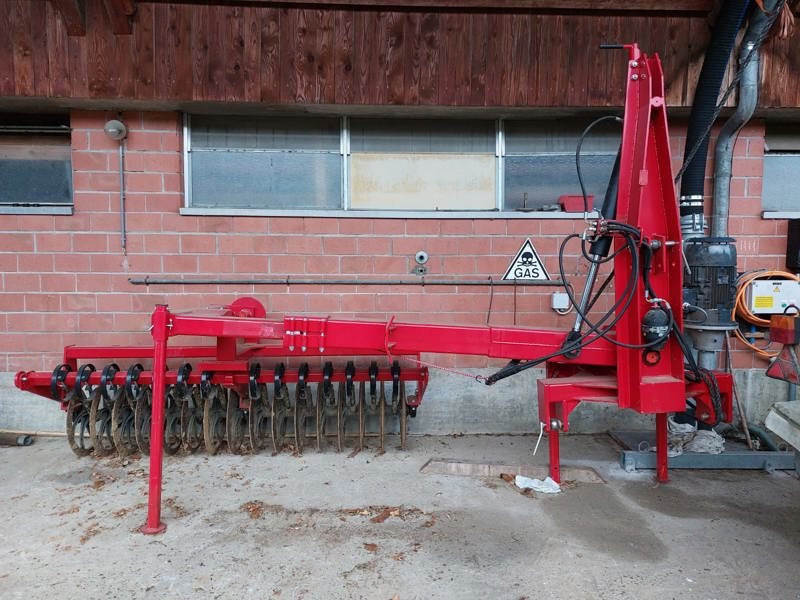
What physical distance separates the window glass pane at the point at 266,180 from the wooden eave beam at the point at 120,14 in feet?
3.36

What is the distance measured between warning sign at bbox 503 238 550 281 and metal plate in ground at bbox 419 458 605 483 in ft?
5.13

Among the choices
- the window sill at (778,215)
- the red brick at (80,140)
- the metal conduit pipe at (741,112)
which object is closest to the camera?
the metal conduit pipe at (741,112)

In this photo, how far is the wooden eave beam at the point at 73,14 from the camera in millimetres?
3605

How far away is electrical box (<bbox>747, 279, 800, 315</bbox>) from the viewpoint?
4.04 m

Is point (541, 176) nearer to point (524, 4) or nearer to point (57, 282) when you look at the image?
point (524, 4)

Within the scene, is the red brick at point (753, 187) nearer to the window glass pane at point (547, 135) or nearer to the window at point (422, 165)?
the window glass pane at point (547, 135)

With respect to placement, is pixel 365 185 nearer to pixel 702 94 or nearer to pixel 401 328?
pixel 401 328

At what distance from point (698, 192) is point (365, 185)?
265 cm

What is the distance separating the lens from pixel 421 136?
4.26m

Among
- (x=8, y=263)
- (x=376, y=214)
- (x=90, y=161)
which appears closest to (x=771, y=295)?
(x=376, y=214)

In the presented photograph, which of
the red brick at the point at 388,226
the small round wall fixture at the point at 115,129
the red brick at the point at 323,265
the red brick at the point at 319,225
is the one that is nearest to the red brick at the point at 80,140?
the small round wall fixture at the point at 115,129

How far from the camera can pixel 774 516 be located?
286cm

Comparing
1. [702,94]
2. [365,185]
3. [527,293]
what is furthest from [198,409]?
[702,94]

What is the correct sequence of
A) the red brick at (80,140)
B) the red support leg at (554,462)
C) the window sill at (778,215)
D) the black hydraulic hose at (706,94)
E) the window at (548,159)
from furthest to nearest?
the window at (548,159) < the window sill at (778,215) < the red brick at (80,140) < the black hydraulic hose at (706,94) < the red support leg at (554,462)
